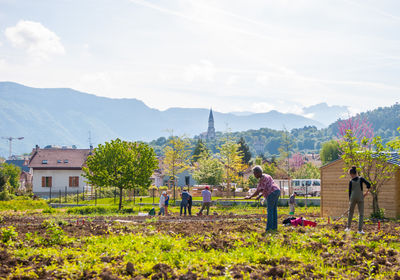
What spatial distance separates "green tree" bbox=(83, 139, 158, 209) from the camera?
30688 millimetres

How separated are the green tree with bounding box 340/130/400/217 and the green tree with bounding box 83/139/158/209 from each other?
14.5m

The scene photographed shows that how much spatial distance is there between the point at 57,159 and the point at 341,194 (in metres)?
48.2

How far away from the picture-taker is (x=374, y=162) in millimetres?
21062

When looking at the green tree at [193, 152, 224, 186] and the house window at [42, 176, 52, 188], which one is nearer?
the green tree at [193, 152, 224, 186]

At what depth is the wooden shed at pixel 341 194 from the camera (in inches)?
806

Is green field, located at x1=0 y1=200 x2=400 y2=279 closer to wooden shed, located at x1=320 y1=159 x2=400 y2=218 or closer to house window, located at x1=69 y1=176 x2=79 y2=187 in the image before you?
wooden shed, located at x1=320 y1=159 x2=400 y2=218

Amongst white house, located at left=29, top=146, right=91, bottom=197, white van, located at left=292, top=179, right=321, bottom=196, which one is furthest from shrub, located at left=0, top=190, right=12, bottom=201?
white van, located at left=292, top=179, right=321, bottom=196

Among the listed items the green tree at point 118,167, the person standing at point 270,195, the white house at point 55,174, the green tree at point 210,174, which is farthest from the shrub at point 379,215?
the white house at point 55,174

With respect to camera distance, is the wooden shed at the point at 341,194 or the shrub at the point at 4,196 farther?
the shrub at the point at 4,196

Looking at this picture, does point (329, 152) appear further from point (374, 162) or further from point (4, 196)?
point (374, 162)

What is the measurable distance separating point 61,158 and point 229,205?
36.1 meters

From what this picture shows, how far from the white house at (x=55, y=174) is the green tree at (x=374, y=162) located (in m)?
45.6

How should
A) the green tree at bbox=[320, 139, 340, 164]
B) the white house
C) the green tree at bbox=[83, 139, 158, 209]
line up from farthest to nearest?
the green tree at bbox=[320, 139, 340, 164], the white house, the green tree at bbox=[83, 139, 158, 209]

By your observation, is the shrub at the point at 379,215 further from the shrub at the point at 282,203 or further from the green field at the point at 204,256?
the shrub at the point at 282,203
